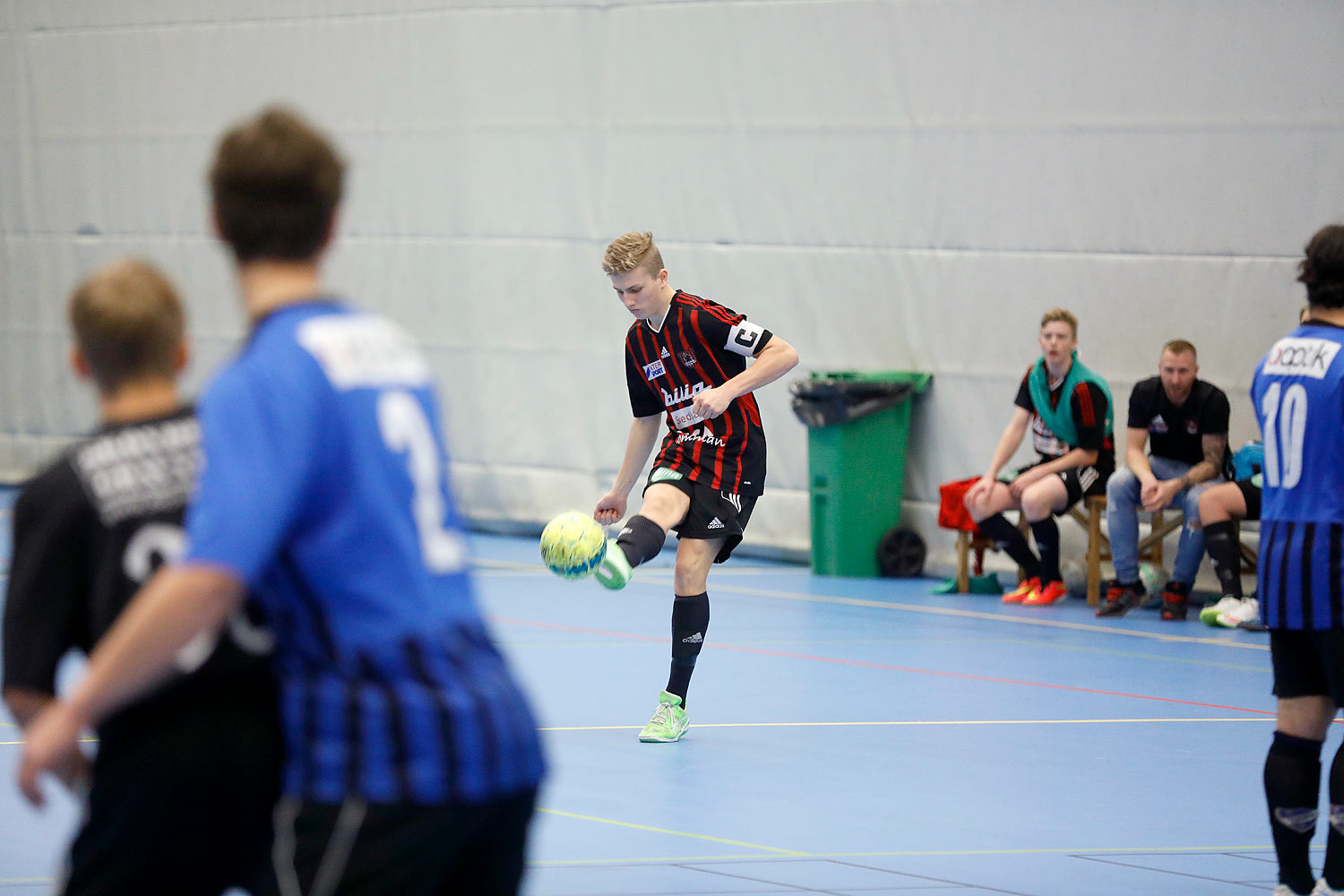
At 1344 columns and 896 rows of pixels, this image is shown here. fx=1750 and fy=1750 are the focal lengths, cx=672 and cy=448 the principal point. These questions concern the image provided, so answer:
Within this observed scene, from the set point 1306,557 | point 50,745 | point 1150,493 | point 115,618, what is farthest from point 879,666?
point 50,745

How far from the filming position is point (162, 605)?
2.07 meters

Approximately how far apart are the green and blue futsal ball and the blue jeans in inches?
170

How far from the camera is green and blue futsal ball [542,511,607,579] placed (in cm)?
657

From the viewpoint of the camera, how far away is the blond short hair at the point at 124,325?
251 centimetres

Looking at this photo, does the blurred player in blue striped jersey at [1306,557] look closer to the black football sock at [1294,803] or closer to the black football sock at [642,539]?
the black football sock at [1294,803]

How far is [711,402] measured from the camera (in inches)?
253

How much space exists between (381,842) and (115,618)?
23.0 inches

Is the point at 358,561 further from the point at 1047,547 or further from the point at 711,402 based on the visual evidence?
the point at 1047,547

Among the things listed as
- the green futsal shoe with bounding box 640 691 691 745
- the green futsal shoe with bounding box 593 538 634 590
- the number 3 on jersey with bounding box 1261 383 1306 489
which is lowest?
the green futsal shoe with bounding box 640 691 691 745

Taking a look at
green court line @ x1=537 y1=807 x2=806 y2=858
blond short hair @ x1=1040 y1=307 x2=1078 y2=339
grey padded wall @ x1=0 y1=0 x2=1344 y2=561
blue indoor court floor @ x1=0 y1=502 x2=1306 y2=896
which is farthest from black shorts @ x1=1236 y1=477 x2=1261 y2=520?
green court line @ x1=537 y1=807 x2=806 y2=858

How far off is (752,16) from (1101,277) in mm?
3197

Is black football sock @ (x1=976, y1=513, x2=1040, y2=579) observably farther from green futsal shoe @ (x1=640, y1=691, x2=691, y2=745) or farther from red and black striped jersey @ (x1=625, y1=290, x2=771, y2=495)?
green futsal shoe @ (x1=640, y1=691, x2=691, y2=745)

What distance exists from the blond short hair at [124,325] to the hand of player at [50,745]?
50 cm

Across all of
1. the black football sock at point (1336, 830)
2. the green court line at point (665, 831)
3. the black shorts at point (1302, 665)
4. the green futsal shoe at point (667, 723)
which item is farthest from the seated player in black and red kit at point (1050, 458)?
the black football sock at point (1336, 830)
